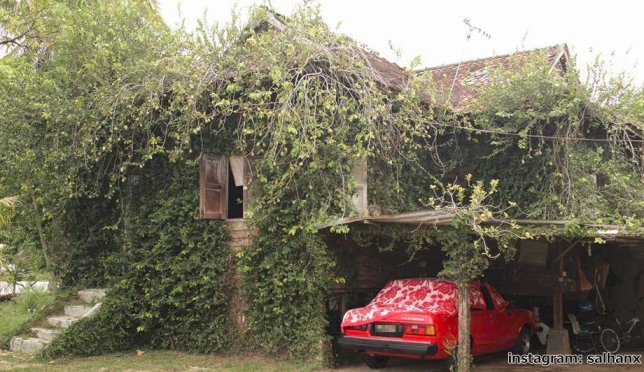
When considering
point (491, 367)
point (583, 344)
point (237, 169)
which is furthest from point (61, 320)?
point (583, 344)

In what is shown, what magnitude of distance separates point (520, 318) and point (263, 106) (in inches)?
232

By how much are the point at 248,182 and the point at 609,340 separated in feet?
24.9

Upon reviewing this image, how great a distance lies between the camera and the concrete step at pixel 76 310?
469 inches

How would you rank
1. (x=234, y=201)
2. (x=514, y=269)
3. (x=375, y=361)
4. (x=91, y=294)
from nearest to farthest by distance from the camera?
(x=375, y=361) < (x=514, y=269) < (x=91, y=294) < (x=234, y=201)

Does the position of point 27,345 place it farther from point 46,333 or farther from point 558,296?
point 558,296

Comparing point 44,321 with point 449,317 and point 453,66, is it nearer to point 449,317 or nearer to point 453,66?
point 449,317

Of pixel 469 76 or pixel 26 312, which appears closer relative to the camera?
pixel 469 76

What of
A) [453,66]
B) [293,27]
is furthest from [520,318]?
[453,66]

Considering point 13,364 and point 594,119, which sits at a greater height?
point 594,119

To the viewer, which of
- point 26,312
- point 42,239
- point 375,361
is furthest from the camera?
point 26,312

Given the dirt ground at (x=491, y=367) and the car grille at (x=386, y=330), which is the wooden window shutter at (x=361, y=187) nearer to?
the car grille at (x=386, y=330)

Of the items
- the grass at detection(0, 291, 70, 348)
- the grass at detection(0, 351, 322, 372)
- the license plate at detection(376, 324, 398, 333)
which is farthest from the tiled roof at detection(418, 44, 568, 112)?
the grass at detection(0, 291, 70, 348)

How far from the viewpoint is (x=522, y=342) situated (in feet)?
36.2

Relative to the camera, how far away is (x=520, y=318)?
1090 cm
